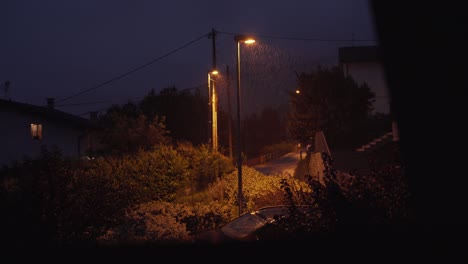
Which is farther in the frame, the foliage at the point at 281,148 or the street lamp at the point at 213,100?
the foliage at the point at 281,148

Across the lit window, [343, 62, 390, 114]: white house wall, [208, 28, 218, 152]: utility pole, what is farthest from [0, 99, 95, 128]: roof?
[343, 62, 390, 114]: white house wall

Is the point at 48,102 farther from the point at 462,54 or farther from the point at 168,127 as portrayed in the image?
the point at 462,54

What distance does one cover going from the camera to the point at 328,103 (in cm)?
3900

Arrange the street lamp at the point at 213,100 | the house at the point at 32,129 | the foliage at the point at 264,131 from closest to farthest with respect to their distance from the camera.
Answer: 1. the street lamp at the point at 213,100
2. the house at the point at 32,129
3. the foliage at the point at 264,131

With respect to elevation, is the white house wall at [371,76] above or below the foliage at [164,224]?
above

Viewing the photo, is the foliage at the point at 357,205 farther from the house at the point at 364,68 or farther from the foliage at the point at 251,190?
the house at the point at 364,68

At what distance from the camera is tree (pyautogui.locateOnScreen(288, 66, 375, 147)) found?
1517 inches

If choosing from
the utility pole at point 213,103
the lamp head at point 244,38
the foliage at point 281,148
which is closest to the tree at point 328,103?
the utility pole at point 213,103

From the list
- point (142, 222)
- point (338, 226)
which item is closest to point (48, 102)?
point (142, 222)

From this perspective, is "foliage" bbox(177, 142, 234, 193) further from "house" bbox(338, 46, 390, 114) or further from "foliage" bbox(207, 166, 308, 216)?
"house" bbox(338, 46, 390, 114)

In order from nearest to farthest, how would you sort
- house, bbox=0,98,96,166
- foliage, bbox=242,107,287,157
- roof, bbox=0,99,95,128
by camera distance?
roof, bbox=0,99,95,128, house, bbox=0,98,96,166, foliage, bbox=242,107,287,157

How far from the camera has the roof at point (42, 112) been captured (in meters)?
33.8

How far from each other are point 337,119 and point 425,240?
33.9 meters

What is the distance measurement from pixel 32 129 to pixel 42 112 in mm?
1155
